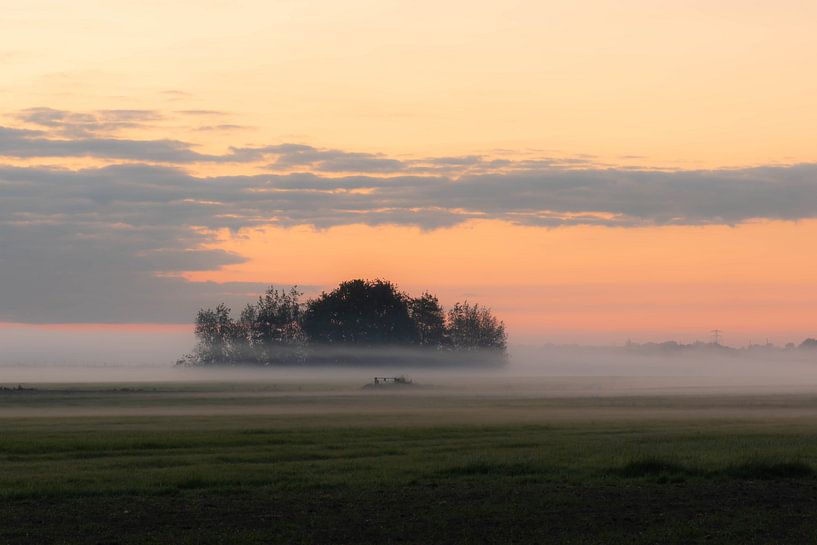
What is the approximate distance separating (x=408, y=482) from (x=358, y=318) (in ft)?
521

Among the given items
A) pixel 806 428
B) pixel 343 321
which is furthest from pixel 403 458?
pixel 343 321

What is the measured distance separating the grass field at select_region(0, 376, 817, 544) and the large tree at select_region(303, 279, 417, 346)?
12785 centimetres

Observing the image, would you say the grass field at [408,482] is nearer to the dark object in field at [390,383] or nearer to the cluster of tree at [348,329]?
the dark object in field at [390,383]

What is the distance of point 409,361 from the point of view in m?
191

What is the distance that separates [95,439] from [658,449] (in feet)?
71.3

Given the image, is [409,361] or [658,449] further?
[409,361]

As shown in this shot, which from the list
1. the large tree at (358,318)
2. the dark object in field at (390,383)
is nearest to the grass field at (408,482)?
the dark object in field at (390,383)

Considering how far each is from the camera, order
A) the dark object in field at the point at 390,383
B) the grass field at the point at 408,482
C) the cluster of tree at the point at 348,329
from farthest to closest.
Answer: the cluster of tree at the point at 348,329 → the dark object in field at the point at 390,383 → the grass field at the point at 408,482

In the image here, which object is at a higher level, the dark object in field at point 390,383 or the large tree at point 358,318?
the large tree at point 358,318

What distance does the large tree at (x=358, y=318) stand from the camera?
187 metres

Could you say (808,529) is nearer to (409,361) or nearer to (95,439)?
(95,439)

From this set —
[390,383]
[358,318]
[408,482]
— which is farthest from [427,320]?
[408,482]

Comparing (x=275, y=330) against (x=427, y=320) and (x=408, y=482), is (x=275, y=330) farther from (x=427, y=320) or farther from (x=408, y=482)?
(x=408, y=482)

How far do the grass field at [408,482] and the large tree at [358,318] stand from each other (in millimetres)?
127847
